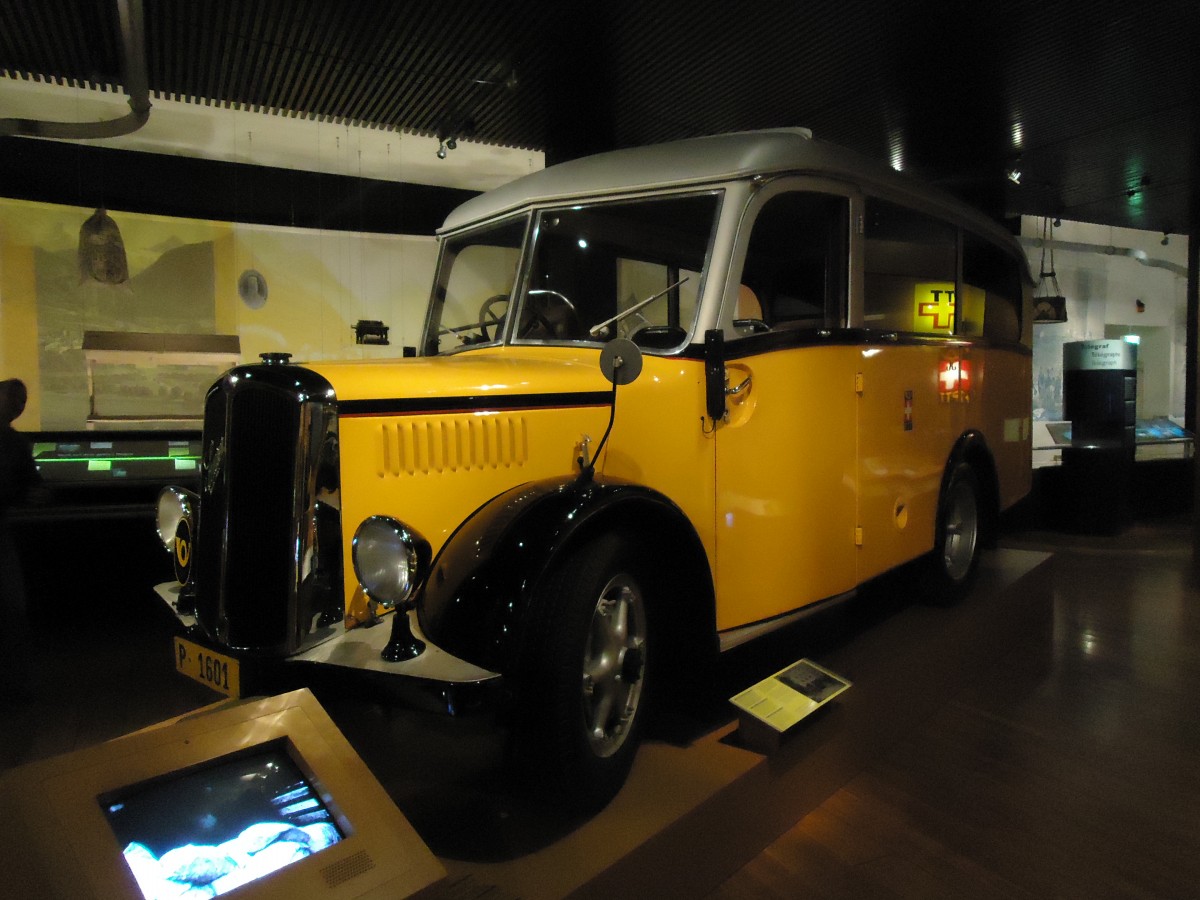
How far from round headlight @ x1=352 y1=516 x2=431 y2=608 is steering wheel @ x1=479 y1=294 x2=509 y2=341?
52.0 inches

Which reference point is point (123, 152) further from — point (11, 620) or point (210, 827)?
point (210, 827)

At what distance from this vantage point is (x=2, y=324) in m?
4.93

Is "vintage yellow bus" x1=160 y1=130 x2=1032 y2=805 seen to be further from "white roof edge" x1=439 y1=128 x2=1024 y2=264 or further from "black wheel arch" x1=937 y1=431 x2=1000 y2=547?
"black wheel arch" x1=937 y1=431 x2=1000 y2=547

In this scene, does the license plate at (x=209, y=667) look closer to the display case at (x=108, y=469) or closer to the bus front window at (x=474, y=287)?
the bus front window at (x=474, y=287)

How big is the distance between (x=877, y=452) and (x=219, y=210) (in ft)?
15.1

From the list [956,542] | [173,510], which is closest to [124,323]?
[173,510]

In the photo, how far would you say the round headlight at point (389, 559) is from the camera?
6.17 ft

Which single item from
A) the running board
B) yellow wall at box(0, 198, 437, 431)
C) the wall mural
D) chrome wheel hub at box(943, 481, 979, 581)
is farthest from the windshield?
the wall mural


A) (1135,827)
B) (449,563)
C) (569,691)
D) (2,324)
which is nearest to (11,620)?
(2,324)

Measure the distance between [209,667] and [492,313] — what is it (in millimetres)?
1678

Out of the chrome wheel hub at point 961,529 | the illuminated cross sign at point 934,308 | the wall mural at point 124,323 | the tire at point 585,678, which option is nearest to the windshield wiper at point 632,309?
the tire at point 585,678

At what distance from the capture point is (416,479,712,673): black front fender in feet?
6.37

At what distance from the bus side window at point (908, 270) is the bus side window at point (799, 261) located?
0.17 meters

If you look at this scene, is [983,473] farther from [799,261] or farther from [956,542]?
[799,261]
